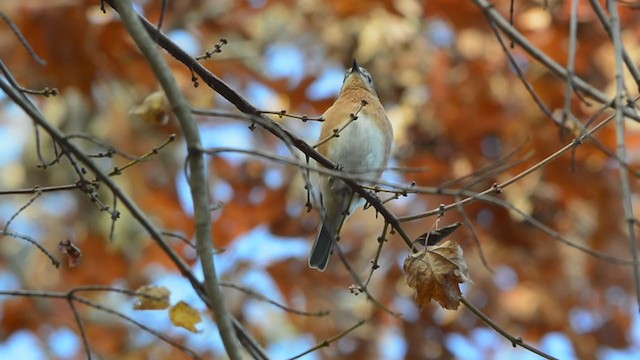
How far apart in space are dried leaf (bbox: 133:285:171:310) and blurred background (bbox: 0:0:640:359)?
70.9 inches

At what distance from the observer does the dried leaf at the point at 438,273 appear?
2.33 metres

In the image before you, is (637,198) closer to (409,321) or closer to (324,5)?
(409,321)

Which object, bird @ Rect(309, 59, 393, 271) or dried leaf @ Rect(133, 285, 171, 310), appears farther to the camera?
bird @ Rect(309, 59, 393, 271)

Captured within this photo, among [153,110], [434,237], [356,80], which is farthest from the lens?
[356,80]

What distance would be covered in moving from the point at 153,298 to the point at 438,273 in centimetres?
78

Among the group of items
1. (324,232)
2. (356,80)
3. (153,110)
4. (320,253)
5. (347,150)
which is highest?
(356,80)

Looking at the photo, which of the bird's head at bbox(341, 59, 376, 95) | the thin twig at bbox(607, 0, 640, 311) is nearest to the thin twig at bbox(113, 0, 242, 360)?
the thin twig at bbox(607, 0, 640, 311)

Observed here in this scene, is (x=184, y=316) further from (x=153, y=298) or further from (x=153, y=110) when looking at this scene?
(x=153, y=110)

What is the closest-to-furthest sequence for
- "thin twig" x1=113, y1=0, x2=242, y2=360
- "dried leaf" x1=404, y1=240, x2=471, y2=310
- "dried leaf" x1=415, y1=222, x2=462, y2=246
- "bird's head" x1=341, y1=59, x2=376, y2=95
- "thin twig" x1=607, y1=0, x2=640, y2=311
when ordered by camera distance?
"thin twig" x1=113, y1=0, x2=242, y2=360 < "thin twig" x1=607, y1=0, x2=640, y2=311 < "dried leaf" x1=404, y1=240, x2=471, y2=310 < "dried leaf" x1=415, y1=222, x2=462, y2=246 < "bird's head" x1=341, y1=59, x2=376, y2=95

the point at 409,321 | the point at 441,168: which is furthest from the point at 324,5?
the point at 409,321

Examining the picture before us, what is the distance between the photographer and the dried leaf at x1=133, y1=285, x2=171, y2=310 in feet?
8.24

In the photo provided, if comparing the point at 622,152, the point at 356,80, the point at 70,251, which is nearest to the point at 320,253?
the point at 356,80

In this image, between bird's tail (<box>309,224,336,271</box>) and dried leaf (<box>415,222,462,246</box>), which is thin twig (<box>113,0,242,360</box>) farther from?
bird's tail (<box>309,224,336,271</box>)

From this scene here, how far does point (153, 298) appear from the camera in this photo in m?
2.49
